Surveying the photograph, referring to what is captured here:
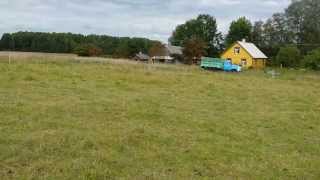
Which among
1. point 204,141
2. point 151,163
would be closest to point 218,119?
point 204,141

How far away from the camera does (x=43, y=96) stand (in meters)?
15.9

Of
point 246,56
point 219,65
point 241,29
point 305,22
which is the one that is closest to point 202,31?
point 241,29

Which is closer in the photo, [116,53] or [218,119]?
[218,119]

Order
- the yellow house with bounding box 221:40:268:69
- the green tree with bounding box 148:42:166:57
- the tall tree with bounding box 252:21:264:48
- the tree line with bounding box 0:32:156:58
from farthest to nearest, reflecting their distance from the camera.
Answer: the tree line with bounding box 0:32:156:58
the tall tree with bounding box 252:21:264:48
the green tree with bounding box 148:42:166:57
the yellow house with bounding box 221:40:268:69

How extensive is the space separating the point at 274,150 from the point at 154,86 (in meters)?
13.2

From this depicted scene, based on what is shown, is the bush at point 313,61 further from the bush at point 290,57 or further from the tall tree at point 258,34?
the tall tree at point 258,34

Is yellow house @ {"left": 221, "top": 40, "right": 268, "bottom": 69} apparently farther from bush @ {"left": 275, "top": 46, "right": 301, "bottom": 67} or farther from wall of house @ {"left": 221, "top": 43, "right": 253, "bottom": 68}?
bush @ {"left": 275, "top": 46, "right": 301, "bottom": 67}

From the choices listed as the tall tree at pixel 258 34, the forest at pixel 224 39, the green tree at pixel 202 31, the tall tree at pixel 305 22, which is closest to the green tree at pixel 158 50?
the forest at pixel 224 39

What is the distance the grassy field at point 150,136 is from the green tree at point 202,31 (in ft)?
237

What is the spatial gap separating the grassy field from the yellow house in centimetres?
5272

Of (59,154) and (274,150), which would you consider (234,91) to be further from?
(59,154)

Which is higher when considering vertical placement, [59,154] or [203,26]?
[203,26]

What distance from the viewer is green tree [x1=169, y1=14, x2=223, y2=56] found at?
89938 millimetres

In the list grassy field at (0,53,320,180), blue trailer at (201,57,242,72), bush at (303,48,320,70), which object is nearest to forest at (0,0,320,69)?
bush at (303,48,320,70)
